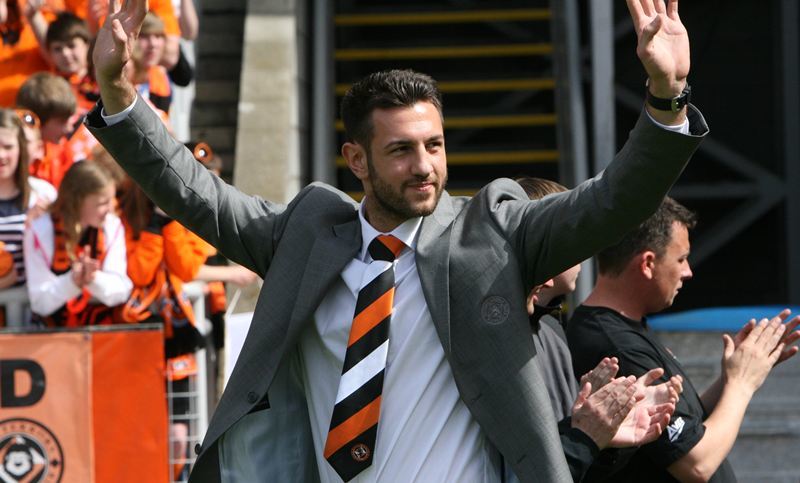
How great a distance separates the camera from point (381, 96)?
3.47m

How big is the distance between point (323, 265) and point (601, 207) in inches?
28.0

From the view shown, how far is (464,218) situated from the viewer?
3.44 metres

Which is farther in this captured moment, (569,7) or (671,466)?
(569,7)

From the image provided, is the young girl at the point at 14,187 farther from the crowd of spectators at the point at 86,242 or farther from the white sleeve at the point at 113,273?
the white sleeve at the point at 113,273

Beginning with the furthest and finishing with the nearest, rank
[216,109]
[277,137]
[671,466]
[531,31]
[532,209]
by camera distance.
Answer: [531,31], [216,109], [277,137], [671,466], [532,209]

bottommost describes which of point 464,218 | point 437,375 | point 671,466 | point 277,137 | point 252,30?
point 671,466

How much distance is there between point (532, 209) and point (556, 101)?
6.73 meters

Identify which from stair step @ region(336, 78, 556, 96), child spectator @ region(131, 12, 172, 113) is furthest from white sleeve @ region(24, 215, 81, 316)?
stair step @ region(336, 78, 556, 96)

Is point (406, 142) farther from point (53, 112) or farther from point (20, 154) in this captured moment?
point (53, 112)

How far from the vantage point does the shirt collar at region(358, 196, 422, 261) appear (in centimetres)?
346

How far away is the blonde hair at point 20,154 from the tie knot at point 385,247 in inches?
108

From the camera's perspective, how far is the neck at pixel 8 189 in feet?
19.2

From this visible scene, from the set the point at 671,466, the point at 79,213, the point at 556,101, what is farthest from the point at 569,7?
the point at 671,466

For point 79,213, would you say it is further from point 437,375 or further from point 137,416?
point 437,375
